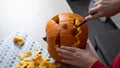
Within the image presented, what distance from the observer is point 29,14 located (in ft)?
3.01

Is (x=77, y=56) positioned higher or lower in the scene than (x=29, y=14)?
lower

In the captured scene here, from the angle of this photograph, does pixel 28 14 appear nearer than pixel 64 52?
No

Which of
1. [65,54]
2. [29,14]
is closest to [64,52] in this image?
[65,54]

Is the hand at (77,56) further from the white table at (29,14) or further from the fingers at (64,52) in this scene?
the white table at (29,14)

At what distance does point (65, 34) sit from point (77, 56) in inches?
3.3

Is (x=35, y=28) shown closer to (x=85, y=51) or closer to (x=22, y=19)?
(x=22, y=19)

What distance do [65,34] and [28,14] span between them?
1.02 ft

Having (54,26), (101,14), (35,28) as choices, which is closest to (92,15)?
(101,14)

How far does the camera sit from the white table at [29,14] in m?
0.85

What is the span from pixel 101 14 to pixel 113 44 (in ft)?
1.17

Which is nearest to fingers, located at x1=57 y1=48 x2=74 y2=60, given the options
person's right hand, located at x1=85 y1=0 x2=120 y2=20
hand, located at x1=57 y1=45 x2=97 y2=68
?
hand, located at x1=57 y1=45 x2=97 y2=68

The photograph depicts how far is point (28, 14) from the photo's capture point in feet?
3.01

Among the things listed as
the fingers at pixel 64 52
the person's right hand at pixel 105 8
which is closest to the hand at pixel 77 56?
the fingers at pixel 64 52

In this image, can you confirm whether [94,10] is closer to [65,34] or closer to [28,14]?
[65,34]
